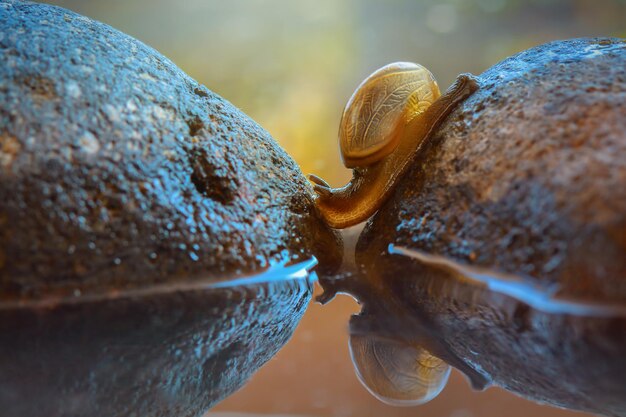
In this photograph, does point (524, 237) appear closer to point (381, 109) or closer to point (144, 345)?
point (381, 109)

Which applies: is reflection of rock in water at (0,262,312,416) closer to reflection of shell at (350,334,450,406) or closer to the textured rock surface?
reflection of shell at (350,334,450,406)

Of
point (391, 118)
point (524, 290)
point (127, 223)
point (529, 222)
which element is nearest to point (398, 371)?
point (524, 290)

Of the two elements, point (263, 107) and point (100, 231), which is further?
point (263, 107)

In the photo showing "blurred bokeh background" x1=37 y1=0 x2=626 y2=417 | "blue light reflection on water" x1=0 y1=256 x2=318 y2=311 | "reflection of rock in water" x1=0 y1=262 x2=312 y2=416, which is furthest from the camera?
"blurred bokeh background" x1=37 y1=0 x2=626 y2=417

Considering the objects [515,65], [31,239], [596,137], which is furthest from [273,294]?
[515,65]

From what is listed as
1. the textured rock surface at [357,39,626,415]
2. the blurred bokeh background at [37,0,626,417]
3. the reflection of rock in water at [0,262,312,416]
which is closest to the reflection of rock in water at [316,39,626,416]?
the textured rock surface at [357,39,626,415]

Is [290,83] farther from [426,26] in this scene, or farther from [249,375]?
[249,375]
